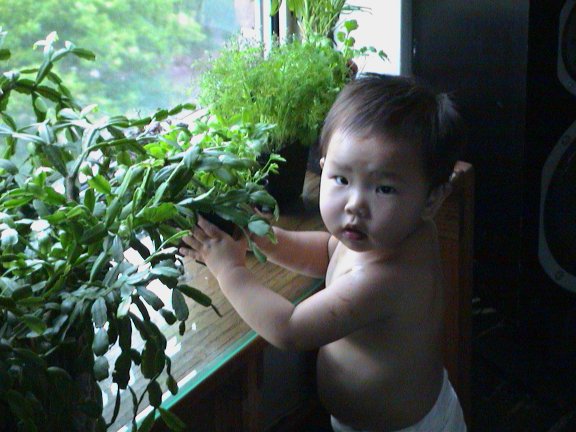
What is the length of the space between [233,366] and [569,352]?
101 cm

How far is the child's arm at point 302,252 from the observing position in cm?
115

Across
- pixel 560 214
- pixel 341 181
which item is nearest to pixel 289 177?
pixel 341 181

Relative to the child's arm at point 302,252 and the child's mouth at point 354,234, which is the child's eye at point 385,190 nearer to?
the child's mouth at point 354,234

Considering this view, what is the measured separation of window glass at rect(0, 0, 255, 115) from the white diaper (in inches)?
23.3

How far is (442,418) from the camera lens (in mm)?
1182

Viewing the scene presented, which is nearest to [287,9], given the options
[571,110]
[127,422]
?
[571,110]

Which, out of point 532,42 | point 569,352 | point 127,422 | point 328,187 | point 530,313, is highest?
point 532,42

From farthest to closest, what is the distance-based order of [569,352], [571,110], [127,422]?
[569,352]
[571,110]
[127,422]

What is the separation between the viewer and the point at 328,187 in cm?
103

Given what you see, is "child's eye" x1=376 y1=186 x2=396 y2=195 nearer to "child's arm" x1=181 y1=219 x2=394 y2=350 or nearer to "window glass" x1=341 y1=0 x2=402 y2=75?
"child's arm" x1=181 y1=219 x2=394 y2=350

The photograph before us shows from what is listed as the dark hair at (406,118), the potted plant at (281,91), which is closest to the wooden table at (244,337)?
the potted plant at (281,91)

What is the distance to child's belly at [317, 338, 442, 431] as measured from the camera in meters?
1.11

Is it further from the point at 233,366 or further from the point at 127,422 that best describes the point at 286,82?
the point at 127,422

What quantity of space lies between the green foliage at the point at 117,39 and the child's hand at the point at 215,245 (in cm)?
33
